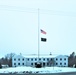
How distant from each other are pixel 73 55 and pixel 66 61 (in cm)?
364

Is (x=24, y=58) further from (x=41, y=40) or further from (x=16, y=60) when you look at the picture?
(x=41, y=40)

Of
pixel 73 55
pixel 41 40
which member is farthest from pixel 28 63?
pixel 41 40

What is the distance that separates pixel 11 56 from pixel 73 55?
22454mm

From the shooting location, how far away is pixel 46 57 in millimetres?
98500

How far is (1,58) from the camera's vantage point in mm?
88750

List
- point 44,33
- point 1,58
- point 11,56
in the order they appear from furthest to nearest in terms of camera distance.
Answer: point 11,56 < point 1,58 < point 44,33

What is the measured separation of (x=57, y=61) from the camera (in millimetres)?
97250

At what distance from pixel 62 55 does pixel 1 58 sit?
969 inches

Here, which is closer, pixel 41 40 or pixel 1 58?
pixel 41 40

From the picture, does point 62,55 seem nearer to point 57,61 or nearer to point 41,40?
point 57,61

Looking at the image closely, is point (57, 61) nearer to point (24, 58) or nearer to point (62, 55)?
point (62, 55)

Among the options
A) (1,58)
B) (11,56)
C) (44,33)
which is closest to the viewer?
(44,33)

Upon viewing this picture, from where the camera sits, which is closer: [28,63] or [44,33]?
[44,33]

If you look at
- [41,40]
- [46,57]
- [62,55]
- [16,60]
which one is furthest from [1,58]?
[41,40]
